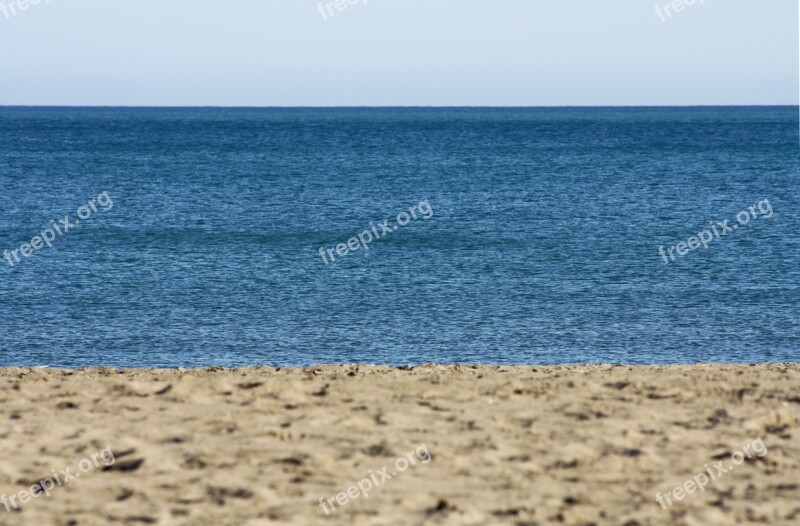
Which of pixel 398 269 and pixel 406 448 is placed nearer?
pixel 406 448

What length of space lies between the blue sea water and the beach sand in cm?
772

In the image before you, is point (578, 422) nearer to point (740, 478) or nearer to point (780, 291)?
point (740, 478)

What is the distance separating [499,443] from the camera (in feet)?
Result: 30.8

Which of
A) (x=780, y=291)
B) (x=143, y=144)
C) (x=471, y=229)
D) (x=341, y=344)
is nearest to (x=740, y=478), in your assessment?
(x=341, y=344)

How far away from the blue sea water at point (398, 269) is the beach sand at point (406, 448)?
7.72 m

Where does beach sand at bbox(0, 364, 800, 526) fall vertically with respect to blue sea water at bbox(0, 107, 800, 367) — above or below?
above

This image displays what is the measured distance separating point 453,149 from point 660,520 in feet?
274

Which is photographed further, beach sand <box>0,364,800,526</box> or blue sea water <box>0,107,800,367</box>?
blue sea water <box>0,107,800,367</box>

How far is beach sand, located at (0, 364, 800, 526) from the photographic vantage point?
8.05 meters

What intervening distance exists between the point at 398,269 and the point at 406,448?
809 inches

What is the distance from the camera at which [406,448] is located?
9297 mm

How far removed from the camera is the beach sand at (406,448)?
8.05m

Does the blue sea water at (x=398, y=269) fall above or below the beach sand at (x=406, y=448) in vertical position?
below

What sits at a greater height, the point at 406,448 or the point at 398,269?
the point at 406,448
